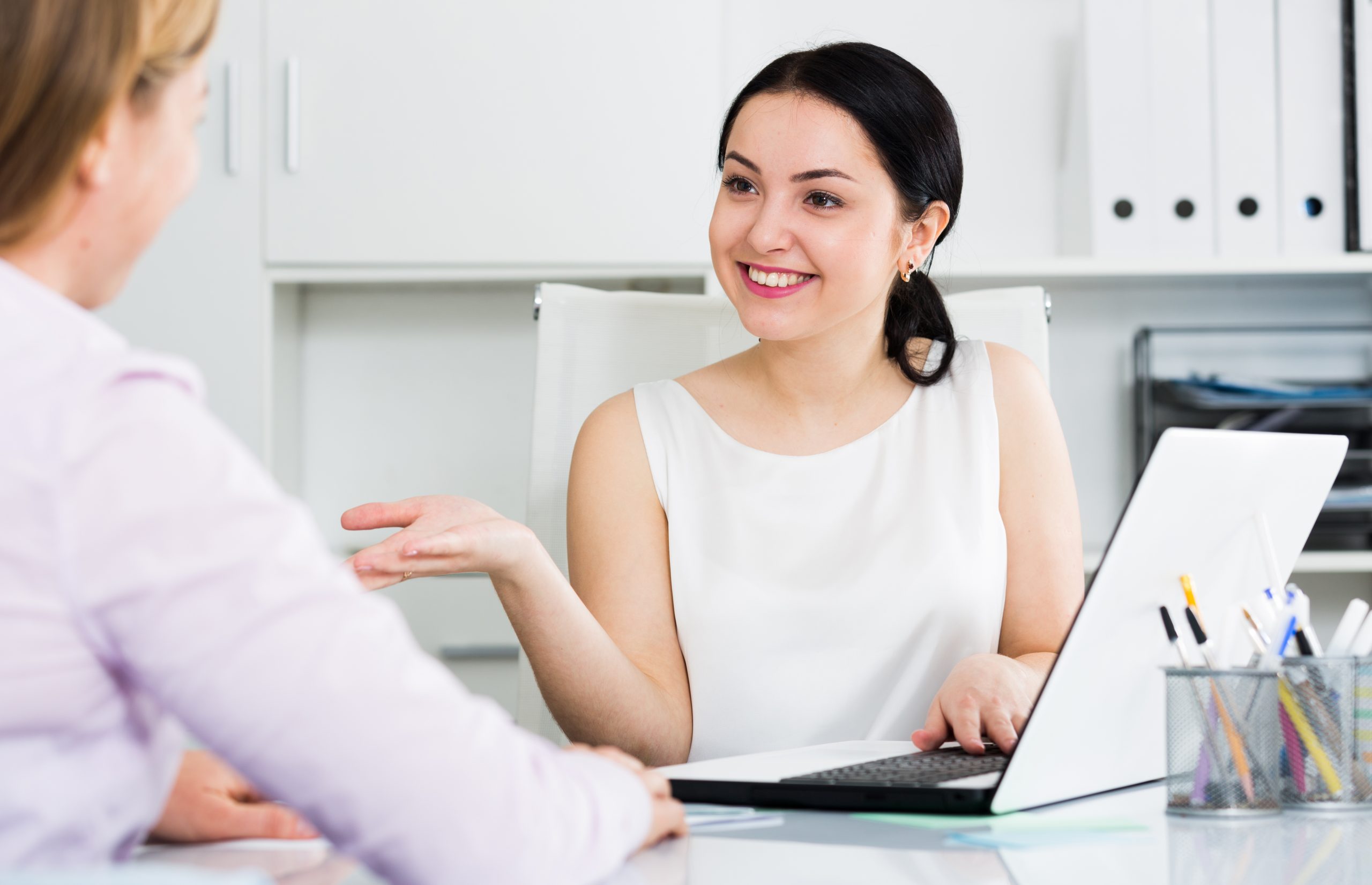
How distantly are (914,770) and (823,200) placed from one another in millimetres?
743

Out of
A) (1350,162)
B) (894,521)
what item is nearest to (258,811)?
(894,521)

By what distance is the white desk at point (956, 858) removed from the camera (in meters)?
0.60

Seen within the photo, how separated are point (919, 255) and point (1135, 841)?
0.90m

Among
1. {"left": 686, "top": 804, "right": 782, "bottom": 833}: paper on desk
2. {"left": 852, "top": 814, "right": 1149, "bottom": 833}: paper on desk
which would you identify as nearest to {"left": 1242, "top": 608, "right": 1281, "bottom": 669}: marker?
{"left": 852, "top": 814, "right": 1149, "bottom": 833}: paper on desk

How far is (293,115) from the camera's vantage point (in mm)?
1980

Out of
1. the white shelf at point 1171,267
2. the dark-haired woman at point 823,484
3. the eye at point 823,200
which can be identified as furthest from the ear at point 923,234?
the white shelf at point 1171,267

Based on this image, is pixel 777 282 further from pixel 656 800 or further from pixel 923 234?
pixel 656 800

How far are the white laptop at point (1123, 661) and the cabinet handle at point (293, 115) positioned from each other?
1.46 meters

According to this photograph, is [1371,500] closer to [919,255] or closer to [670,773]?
[919,255]

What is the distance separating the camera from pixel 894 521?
54.3 inches

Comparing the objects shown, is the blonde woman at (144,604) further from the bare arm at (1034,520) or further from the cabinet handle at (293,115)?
the cabinet handle at (293,115)

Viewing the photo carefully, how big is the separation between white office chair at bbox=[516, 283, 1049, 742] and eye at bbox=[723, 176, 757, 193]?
20 centimetres

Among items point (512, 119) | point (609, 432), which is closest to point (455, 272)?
point (512, 119)

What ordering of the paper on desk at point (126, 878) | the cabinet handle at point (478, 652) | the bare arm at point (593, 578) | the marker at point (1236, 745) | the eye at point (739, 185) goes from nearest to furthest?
the paper on desk at point (126, 878) < the marker at point (1236, 745) < the bare arm at point (593, 578) < the eye at point (739, 185) < the cabinet handle at point (478, 652)
